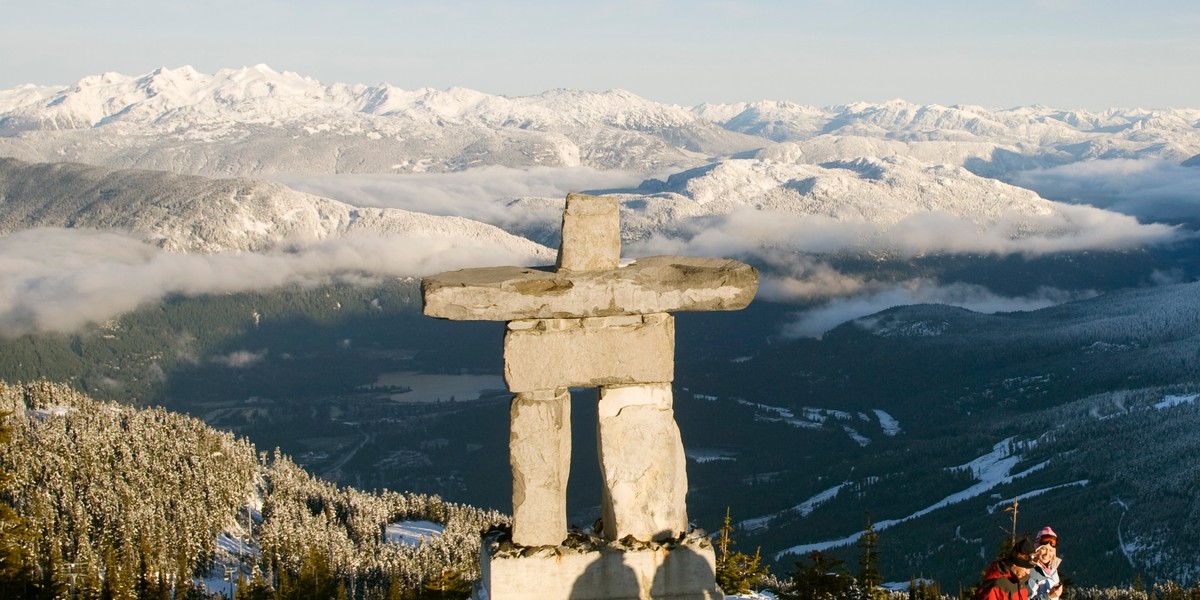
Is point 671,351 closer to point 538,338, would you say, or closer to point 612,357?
point 612,357

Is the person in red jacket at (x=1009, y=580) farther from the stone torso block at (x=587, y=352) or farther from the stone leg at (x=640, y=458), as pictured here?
the stone torso block at (x=587, y=352)

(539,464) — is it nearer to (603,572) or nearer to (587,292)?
(603,572)

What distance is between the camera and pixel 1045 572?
1620cm

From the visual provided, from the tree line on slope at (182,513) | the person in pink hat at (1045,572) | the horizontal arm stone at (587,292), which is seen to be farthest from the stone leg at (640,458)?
the tree line on slope at (182,513)

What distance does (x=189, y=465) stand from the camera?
463 feet

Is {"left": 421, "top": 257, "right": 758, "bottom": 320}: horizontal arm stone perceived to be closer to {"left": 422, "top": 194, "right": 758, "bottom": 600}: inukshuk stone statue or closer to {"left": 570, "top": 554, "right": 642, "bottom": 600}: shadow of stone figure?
{"left": 422, "top": 194, "right": 758, "bottom": 600}: inukshuk stone statue

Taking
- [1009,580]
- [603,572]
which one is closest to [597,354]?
[603,572]

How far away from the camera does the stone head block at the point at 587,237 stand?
1853 cm

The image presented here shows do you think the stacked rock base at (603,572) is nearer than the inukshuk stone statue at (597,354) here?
No

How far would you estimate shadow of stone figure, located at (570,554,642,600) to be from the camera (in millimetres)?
18203

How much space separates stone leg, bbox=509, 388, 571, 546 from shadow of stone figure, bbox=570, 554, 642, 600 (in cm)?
80

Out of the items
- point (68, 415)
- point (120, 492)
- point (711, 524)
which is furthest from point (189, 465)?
point (711, 524)

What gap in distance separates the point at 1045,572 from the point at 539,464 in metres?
7.68

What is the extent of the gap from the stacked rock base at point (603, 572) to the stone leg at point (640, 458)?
1.67 feet
